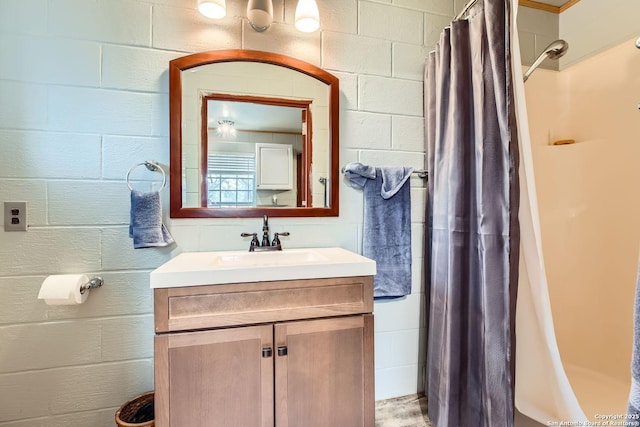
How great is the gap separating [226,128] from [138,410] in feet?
4.36

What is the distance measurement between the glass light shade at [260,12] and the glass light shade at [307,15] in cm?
13

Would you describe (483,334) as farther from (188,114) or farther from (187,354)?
(188,114)

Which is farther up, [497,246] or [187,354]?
[497,246]

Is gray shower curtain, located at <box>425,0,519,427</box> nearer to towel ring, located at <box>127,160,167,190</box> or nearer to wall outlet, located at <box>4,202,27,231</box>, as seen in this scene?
towel ring, located at <box>127,160,167,190</box>

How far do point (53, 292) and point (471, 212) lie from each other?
5.65 ft

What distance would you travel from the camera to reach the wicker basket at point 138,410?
3.98 feet

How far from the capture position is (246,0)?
141 cm

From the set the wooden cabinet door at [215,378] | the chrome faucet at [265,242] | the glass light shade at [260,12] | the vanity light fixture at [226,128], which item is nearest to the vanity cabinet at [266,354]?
the wooden cabinet door at [215,378]

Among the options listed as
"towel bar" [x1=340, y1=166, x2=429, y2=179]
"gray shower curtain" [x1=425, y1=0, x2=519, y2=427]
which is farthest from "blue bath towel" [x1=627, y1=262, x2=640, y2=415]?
"towel bar" [x1=340, y1=166, x2=429, y2=179]

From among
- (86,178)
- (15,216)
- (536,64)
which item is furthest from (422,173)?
(15,216)

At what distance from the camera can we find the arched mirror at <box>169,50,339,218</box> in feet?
4.48

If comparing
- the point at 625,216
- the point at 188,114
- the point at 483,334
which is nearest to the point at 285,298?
the point at 483,334

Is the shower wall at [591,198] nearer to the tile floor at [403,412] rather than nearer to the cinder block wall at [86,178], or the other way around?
the tile floor at [403,412]

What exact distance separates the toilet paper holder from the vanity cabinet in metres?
0.50
